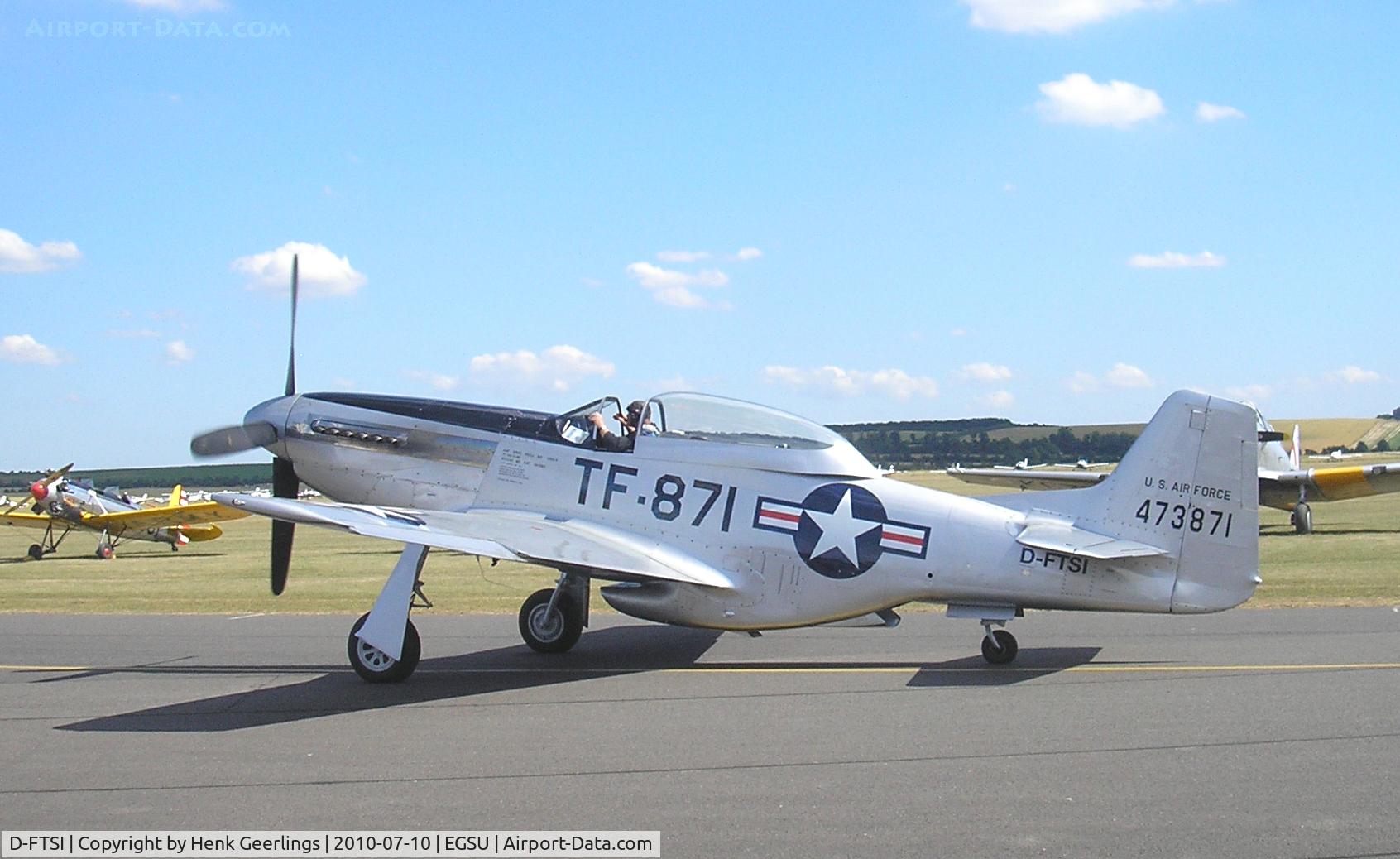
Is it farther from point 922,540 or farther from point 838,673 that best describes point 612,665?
point 922,540

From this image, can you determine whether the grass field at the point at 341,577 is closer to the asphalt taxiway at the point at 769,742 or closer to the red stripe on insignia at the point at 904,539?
the asphalt taxiway at the point at 769,742

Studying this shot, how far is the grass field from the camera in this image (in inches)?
646

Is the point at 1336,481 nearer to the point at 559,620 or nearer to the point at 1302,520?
the point at 1302,520

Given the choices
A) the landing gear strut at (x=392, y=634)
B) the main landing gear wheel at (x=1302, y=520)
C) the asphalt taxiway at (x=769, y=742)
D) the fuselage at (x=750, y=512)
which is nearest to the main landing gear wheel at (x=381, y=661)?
the landing gear strut at (x=392, y=634)

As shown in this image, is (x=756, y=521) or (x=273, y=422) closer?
(x=756, y=521)

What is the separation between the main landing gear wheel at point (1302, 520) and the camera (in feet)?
97.0

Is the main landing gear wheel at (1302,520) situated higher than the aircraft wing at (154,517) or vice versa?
the main landing gear wheel at (1302,520)

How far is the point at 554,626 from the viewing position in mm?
11438

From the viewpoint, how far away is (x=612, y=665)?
10.7 meters

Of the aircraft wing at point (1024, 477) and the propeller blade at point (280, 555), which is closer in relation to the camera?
the propeller blade at point (280, 555)

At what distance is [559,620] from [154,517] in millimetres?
25008

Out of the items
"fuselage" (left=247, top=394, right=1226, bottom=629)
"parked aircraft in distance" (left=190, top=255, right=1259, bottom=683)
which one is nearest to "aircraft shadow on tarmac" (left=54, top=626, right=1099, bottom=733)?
"parked aircraft in distance" (left=190, top=255, right=1259, bottom=683)

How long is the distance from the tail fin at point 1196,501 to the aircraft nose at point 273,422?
7.85 m

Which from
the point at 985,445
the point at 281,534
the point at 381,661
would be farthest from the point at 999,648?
the point at 985,445
